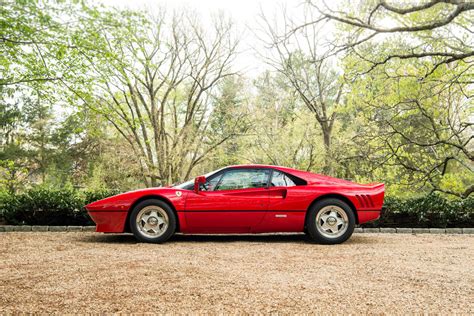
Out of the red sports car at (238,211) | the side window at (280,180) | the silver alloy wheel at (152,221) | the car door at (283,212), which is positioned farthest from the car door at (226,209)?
the silver alloy wheel at (152,221)

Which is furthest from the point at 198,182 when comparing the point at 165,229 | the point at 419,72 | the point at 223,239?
the point at 419,72

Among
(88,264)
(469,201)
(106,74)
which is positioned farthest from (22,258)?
(469,201)

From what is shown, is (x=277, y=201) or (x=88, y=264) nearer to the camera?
(x=88, y=264)

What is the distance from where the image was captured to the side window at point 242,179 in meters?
7.59

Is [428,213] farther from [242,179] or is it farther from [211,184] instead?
[211,184]

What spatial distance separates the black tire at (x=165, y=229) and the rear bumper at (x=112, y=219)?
165 millimetres

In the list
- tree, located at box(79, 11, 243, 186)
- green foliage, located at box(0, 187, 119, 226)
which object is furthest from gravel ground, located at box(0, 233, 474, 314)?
tree, located at box(79, 11, 243, 186)

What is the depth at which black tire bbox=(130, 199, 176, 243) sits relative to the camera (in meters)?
7.31

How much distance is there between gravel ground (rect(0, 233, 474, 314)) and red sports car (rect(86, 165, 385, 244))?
285 millimetres

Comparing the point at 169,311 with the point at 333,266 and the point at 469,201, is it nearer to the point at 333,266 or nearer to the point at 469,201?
the point at 333,266

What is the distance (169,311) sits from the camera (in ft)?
11.4

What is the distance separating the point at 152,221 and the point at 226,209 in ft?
4.14

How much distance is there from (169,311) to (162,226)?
157 inches

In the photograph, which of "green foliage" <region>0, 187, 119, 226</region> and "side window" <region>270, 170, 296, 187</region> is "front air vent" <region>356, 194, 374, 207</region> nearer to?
"side window" <region>270, 170, 296, 187</region>
